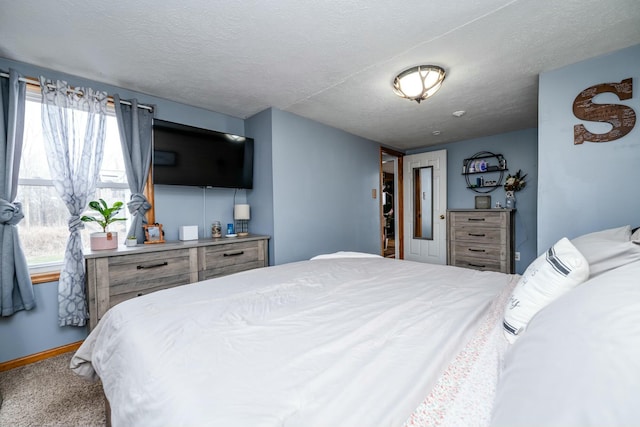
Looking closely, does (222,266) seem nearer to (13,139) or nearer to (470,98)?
(13,139)

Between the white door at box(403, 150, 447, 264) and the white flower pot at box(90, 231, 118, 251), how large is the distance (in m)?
4.35

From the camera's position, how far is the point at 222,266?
2.66 meters

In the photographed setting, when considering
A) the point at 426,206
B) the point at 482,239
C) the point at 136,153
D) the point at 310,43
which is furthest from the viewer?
the point at 426,206

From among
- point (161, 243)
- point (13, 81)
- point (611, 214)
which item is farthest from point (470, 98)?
point (13, 81)

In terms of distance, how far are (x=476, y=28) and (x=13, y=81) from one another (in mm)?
3379

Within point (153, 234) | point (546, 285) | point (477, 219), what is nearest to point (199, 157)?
point (153, 234)

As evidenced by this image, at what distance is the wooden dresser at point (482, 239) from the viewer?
3.44m

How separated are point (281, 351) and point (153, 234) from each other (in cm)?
235

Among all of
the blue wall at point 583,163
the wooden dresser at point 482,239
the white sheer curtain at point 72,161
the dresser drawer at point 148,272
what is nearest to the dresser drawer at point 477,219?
the wooden dresser at point 482,239

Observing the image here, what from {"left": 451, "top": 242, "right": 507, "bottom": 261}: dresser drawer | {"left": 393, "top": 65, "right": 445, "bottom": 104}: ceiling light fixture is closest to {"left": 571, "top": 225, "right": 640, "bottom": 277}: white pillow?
{"left": 393, "top": 65, "right": 445, "bottom": 104}: ceiling light fixture

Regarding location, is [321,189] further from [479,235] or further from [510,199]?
[510,199]

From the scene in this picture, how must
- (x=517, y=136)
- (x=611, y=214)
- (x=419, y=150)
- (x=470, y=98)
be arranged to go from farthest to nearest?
(x=419, y=150) → (x=517, y=136) → (x=470, y=98) → (x=611, y=214)

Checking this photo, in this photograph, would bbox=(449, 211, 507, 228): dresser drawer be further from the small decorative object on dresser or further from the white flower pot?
the white flower pot

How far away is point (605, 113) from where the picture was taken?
1.89 meters
